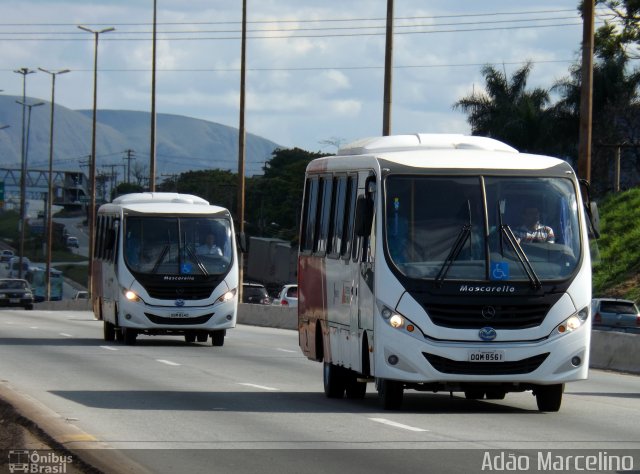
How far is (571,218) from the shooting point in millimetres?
16594

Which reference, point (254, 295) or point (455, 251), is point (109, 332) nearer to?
point (455, 251)

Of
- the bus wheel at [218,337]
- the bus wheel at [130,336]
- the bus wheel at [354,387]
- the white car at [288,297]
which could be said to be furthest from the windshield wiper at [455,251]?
the white car at [288,297]

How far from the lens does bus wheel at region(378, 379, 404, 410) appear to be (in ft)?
54.3

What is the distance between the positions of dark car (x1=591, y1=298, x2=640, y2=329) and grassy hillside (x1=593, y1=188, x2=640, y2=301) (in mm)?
9523

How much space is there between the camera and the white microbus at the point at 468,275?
1580 cm

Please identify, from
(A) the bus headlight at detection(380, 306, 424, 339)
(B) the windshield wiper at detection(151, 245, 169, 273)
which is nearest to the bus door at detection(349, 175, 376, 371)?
(A) the bus headlight at detection(380, 306, 424, 339)

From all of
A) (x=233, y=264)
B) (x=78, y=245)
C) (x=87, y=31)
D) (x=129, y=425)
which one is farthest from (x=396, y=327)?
(x=78, y=245)

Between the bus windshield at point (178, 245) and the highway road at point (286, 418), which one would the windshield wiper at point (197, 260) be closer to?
the bus windshield at point (178, 245)

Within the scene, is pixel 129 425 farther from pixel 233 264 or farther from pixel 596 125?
pixel 596 125

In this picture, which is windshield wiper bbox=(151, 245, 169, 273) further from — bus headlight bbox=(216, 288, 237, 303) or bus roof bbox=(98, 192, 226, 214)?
bus headlight bbox=(216, 288, 237, 303)

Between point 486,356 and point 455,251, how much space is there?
3.70ft

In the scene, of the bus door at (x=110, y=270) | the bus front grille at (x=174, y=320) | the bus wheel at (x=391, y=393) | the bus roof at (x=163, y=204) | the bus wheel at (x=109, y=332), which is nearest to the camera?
the bus wheel at (x=391, y=393)

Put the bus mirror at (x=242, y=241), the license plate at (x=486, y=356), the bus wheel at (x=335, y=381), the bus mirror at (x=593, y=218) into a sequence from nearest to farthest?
the license plate at (x=486, y=356), the bus mirror at (x=593, y=218), the bus wheel at (x=335, y=381), the bus mirror at (x=242, y=241)

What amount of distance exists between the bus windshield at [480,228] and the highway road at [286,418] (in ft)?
5.04
